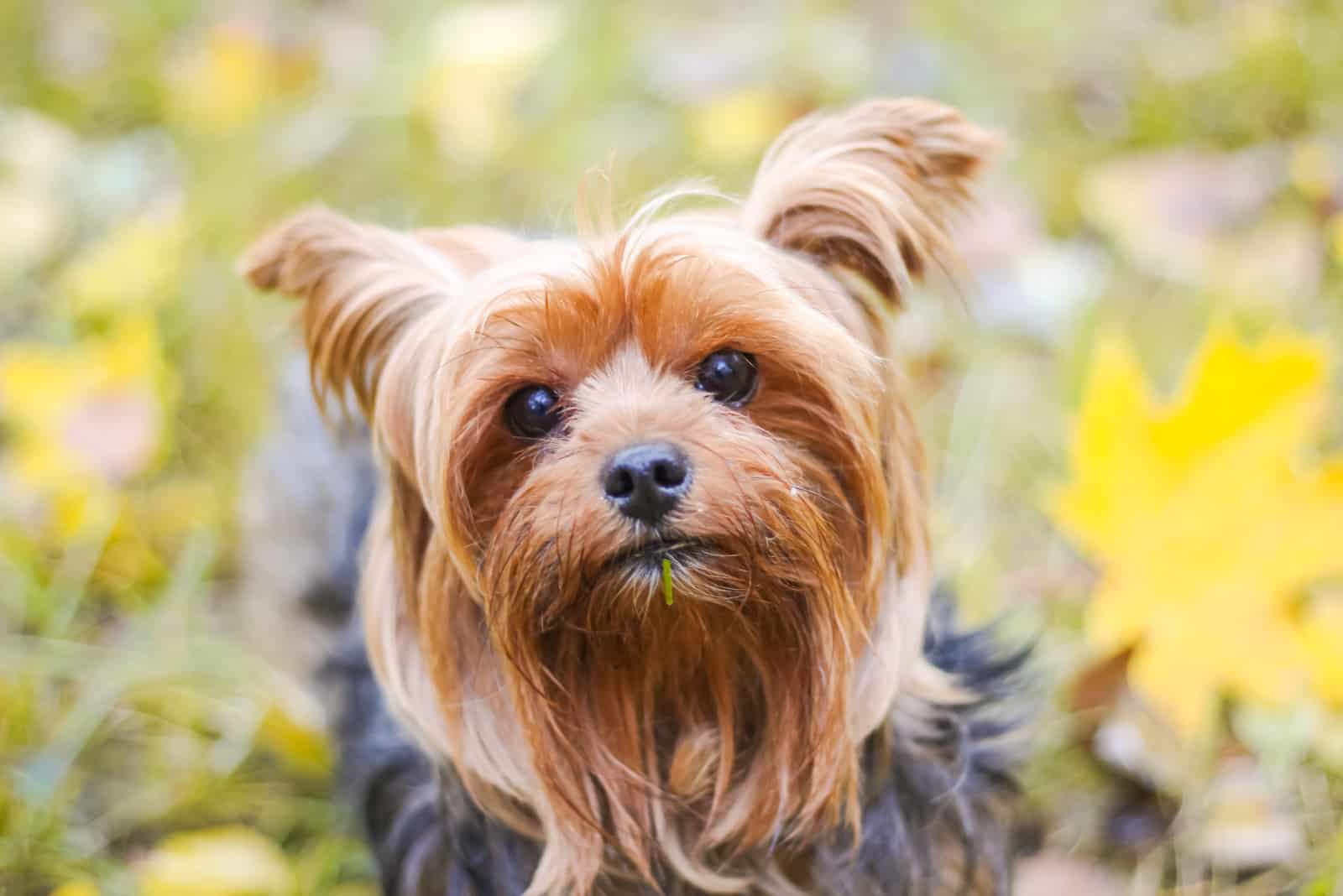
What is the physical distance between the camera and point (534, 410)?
218 cm

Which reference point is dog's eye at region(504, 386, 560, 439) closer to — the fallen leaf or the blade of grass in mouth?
the blade of grass in mouth

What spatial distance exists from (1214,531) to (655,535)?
1.53 meters

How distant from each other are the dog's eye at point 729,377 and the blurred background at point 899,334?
1.69 ft

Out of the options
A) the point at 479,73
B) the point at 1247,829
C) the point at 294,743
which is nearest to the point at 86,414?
the point at 294,743

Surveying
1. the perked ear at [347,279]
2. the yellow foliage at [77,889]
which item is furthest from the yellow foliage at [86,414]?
the perked ear at [347,279]

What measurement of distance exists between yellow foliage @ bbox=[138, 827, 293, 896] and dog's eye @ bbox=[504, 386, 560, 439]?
1.41 metres

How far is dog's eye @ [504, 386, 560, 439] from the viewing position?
2.18 metres

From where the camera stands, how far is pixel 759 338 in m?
2.11

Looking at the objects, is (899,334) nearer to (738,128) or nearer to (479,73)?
(738,128)

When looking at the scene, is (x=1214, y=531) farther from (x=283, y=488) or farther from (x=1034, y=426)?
(x=283, y=488)

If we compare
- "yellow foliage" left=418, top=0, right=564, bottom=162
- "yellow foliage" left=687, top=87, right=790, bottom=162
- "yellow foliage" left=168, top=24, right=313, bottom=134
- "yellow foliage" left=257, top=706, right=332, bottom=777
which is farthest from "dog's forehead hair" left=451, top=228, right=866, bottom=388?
"yellow foliage" left=168, top=24, right=313, bottom=134

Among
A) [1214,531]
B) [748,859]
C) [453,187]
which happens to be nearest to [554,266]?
[748,859]

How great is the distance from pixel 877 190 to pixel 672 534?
63 cm

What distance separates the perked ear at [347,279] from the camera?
2336 millimetres
